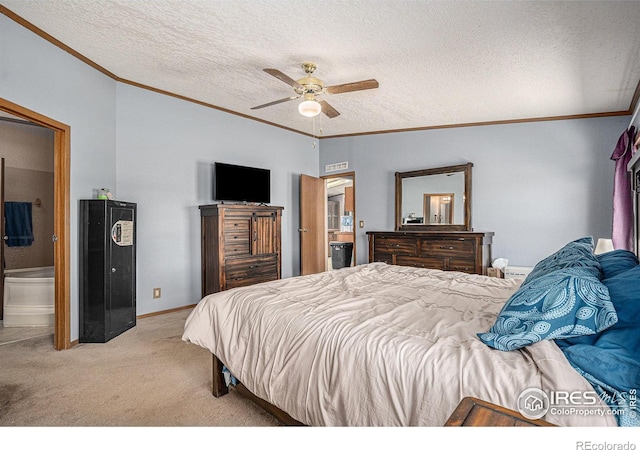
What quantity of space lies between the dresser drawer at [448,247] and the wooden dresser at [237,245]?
6.81 ft

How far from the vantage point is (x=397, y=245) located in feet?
15.2

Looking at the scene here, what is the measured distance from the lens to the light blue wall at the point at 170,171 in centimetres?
366

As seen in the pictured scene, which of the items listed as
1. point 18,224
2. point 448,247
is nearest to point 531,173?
point 448,247

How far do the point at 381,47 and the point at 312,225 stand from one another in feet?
11.1

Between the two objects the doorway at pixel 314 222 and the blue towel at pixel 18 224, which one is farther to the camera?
the doorway at pixel 314 222

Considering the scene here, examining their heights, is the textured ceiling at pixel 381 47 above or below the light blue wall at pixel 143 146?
above

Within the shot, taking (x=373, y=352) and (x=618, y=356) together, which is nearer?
(x=618, y=356)

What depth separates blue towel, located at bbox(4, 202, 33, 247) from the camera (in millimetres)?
4160

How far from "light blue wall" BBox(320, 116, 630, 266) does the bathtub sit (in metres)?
4.88

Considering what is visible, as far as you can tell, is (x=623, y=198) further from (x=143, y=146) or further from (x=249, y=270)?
(x=143, y=146)

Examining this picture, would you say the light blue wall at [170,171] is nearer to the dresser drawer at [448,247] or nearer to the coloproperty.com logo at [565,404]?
the dresser drawer at [448,247]

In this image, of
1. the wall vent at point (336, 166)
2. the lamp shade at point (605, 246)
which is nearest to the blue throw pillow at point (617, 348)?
the lamp shade at point (605, 246)

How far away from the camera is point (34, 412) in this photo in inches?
74.2

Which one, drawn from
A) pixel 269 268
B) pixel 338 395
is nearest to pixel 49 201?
pixel 269 268
